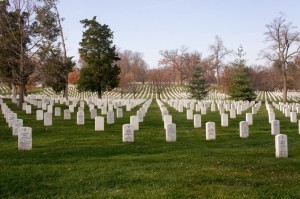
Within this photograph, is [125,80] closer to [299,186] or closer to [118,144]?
[118,144]

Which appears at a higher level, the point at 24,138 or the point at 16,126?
the point at 16,126

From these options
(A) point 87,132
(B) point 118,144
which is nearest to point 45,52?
(A) point 87,132

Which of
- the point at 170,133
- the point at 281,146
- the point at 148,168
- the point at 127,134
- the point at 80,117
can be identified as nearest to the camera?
the point at 148,168

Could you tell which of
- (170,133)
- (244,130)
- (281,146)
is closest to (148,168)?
(281,146)

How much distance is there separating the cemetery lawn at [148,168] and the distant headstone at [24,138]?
0.97 ft

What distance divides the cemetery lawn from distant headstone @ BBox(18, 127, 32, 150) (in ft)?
0.97

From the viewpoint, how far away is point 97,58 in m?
45.2

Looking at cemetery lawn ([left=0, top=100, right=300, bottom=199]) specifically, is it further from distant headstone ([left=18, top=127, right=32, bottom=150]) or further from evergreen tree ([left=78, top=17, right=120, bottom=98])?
evergreen tree ([left=78, top=17, right=120, bottom=98])

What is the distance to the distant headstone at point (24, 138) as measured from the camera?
11539 mm

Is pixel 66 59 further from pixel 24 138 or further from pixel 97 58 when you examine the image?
pixel 24 138

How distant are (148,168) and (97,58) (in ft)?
123

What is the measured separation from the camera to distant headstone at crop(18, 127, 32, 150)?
11.5 m

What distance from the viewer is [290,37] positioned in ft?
146

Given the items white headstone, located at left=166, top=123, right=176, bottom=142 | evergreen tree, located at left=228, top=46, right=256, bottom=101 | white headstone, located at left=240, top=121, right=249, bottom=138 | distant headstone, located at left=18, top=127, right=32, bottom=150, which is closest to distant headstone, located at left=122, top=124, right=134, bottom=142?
white headstone, located at left=166, top=123, right=176, bottom=142
